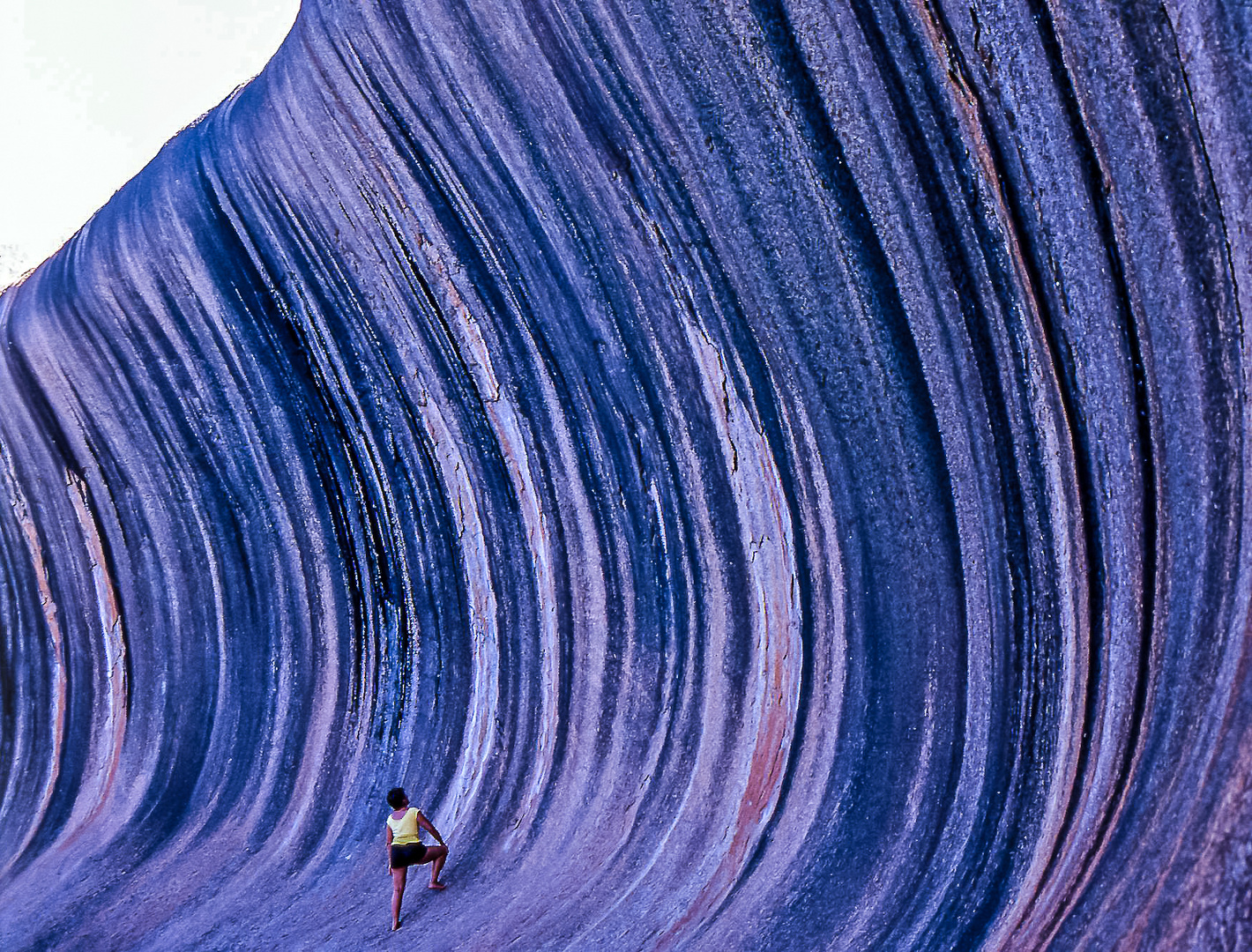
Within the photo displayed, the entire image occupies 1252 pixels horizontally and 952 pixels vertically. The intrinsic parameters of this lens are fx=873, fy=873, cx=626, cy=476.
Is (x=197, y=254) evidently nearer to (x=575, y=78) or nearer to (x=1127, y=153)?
(x=575, y=78)

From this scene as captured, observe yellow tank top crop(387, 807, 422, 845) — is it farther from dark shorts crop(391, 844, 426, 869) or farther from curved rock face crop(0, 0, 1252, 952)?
curved rock face crop(0, 0, 1252, 952)

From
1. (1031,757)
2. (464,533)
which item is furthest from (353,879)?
(1031,757)

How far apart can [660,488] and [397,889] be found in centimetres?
189

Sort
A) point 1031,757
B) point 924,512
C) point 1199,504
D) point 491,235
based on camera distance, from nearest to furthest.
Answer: point 1199,504
point 1031,757
point 924,512
point 491,235

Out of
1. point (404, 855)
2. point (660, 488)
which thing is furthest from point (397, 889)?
point (660, 488)

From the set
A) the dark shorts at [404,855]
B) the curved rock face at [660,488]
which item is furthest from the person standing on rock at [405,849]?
the curved rock face at [660,488]

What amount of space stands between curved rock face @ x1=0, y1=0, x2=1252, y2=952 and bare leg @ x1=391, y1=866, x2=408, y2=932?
0.37 ft

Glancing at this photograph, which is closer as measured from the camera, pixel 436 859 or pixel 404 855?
pixel 404 855

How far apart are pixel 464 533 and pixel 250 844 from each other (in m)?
1.85

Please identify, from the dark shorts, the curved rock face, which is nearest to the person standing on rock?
the dark shorts

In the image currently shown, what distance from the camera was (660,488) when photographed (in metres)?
3.60

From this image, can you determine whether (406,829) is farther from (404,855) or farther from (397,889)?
(397,889)

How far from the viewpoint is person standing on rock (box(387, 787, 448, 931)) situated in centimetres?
344

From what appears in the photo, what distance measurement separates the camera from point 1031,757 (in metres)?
2.56
